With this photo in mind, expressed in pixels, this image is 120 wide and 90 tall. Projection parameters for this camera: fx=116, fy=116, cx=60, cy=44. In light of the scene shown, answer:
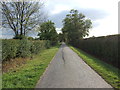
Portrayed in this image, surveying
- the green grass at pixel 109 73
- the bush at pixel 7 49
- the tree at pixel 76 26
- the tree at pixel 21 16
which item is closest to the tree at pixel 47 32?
the tree at pixel 76 26

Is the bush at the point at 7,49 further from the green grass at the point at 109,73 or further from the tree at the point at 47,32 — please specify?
the tree at the point at 47,32

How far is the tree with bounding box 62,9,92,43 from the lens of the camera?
47919 mm

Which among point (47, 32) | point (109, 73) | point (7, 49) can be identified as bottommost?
point (109, 73)

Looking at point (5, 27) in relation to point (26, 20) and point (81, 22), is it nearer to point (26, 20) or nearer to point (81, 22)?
point (26, 20)

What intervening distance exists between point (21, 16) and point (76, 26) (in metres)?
30.2

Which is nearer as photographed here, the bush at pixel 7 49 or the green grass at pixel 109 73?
the green grass at pixel 109 73

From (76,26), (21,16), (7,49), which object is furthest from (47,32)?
(7,49)

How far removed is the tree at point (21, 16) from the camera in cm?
2123

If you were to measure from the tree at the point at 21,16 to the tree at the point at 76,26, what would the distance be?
80.8ft

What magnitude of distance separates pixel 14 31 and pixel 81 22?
35016 mm

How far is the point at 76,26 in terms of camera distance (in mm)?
49312

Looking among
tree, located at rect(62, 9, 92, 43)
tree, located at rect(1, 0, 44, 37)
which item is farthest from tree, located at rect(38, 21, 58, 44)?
tree, located at rect(1, 0, 44, 37)

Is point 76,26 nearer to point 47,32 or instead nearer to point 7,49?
point 47,32

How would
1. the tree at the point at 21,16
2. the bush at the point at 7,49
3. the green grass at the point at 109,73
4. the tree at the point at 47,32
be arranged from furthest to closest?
the tree at the point at 47,32
the tree at the point at 21,16
the bush at the point at 7,49
the green grass at the point at 109,73
